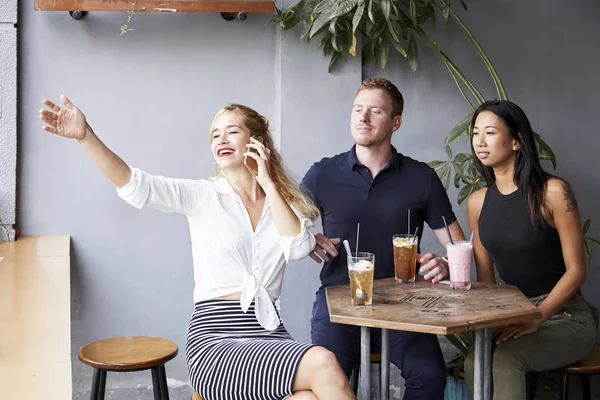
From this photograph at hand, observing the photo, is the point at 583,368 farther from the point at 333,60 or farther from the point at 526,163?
the point at 333,60

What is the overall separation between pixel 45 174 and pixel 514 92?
2.34m

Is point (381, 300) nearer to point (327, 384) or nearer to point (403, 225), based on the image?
point (327, 384)

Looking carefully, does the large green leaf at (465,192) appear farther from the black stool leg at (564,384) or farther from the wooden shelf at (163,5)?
the wooden shelf at (163,5)

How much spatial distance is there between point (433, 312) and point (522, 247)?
2.60 feet

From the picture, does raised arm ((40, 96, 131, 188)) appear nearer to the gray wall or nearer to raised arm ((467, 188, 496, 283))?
the gray wall

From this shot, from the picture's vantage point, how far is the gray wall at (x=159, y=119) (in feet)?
11.4

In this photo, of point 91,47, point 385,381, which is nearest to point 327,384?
point 385,381

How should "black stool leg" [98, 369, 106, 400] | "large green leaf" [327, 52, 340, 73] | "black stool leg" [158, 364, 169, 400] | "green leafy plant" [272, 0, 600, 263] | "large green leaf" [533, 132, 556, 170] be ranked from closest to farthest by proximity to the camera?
"black stool leg" [98, 369, 106, 400] < "black stool leg" [158, 364, 169, 400] < "green leafy plant" [272, 0, 600, 263] < "large green leaf" [533, 132, 556, 170] < "large green leaf" [327, 52, 340, 73]

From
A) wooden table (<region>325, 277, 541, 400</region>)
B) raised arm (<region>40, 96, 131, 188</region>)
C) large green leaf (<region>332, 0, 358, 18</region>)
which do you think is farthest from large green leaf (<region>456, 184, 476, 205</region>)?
raised arm (<region>40, 96, 131, 188</region>)

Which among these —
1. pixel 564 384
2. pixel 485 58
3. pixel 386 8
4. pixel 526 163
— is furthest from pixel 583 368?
pixel 386 8

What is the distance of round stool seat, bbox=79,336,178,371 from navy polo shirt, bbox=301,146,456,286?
0.67 metres

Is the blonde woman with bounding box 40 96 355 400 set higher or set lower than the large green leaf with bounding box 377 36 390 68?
lower

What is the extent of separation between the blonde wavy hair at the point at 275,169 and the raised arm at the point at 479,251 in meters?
0.64

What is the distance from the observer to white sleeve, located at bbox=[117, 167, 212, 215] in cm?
244
